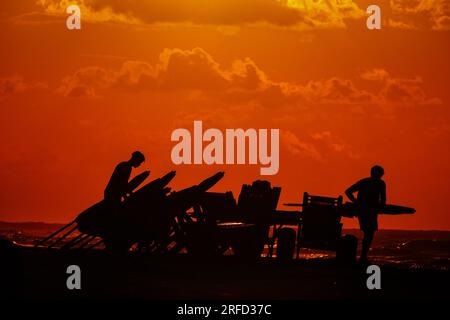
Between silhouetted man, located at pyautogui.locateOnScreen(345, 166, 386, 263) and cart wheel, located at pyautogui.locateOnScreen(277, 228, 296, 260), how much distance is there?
2.73 meters

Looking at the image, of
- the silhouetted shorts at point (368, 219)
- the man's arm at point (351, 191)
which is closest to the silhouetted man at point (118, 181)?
the man's arm at point (351, 191)

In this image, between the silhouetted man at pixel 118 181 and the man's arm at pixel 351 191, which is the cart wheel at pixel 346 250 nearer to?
the man's arm at pixel 351 191

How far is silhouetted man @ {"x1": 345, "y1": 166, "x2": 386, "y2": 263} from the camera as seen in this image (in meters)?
23.5

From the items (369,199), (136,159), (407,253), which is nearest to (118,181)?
(136,159)

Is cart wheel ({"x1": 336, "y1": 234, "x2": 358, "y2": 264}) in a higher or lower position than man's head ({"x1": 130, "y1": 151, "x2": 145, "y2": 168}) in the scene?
lower

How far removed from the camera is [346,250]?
24891 mm

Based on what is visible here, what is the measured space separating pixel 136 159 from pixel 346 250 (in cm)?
592

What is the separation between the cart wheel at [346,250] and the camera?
2478cm

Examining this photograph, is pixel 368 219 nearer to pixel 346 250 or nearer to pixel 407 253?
pixel 346 250

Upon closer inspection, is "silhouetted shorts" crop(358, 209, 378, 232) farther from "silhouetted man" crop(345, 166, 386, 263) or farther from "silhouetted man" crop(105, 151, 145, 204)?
"silhouetted man" crop(105, 151, 145, 204)

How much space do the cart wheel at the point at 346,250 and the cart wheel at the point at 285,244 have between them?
1512 millimetres

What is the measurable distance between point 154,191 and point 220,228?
6.16 feet

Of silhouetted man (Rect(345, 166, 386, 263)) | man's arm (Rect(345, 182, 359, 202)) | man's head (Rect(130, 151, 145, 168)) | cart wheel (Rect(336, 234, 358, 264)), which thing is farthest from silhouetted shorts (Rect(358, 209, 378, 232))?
man's head (Rect(130, 151, 145, 168))
